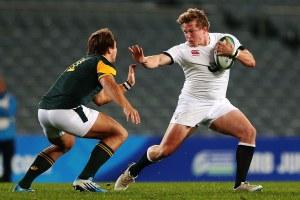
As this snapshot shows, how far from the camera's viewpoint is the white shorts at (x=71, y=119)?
818 cm

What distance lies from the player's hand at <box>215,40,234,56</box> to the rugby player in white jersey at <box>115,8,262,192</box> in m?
0.09

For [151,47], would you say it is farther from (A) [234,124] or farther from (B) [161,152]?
(A) [234,124]

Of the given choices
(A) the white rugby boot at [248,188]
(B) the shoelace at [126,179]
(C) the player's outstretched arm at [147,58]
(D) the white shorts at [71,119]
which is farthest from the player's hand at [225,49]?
(B) the shoelace at [126,179]

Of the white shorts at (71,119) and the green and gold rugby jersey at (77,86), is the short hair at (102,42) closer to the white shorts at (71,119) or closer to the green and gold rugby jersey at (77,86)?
the green and gold rugby jersey at (77,86)

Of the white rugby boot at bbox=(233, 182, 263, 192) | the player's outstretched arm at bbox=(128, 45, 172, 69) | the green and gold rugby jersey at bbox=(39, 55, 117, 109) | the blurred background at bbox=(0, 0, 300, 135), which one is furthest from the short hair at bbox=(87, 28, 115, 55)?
the blurred background at bbox=(0, 0, 300, 135)

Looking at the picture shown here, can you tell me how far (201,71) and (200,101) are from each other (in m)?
0.32

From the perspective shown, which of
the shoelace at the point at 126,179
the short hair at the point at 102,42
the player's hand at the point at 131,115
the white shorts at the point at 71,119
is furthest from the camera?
the shoelace at the point at 126,179

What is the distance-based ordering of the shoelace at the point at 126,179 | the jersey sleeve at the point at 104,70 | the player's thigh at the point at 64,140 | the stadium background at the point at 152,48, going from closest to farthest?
the jersey sleeve at the point at 104,70 < the player's thigh at the point at 64,140 < the shoelace at the point at 126,179 < the stadium background at the point at 152,48

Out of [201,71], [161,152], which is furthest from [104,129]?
[201,71]

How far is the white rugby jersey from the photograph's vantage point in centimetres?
908

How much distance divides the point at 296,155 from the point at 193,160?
1797 millimetres

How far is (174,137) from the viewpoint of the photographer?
901cm

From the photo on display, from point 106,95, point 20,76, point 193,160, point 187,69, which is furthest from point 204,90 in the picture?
point 20,76

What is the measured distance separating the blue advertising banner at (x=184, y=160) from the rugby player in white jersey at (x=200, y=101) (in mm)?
4730
